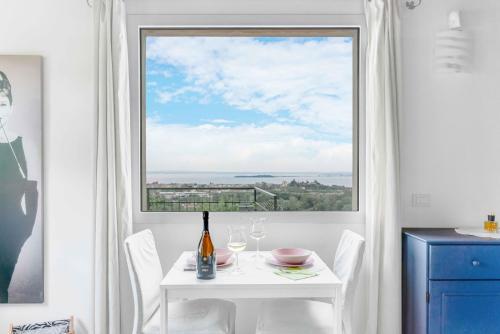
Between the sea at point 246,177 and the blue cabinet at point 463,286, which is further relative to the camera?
the sea at point 246,177

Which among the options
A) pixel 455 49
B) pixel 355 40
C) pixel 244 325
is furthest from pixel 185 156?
pixel 455 49

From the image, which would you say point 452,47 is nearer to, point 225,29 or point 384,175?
point 384,175

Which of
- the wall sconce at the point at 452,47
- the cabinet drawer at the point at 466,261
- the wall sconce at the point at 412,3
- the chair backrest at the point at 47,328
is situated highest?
the wall sconce at the point at 412,3

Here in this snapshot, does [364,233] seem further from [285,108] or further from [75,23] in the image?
[75,23]

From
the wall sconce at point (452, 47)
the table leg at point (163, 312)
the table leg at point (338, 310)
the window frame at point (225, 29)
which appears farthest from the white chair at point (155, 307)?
the wall sconce at point (452, 47)

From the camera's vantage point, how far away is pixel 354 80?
8.61ft

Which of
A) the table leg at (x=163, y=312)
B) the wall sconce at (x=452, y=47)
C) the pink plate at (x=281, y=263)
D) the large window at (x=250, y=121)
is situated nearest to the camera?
the table leg at (x=163, y=312)

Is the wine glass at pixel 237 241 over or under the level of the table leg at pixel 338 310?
over

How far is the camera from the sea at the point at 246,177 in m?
2.71

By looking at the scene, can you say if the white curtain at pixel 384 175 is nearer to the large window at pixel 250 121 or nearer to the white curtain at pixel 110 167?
the large window at pixel 250 121

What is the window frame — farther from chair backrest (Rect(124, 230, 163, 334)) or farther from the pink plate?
the pink plate

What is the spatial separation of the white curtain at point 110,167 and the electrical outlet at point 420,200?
1886 mm

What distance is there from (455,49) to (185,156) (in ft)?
6.38

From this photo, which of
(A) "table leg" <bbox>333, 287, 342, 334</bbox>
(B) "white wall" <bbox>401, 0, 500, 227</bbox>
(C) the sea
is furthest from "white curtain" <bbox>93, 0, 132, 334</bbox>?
(B) "white wall" <bbox>401, 0, 500, 227</bbox>
